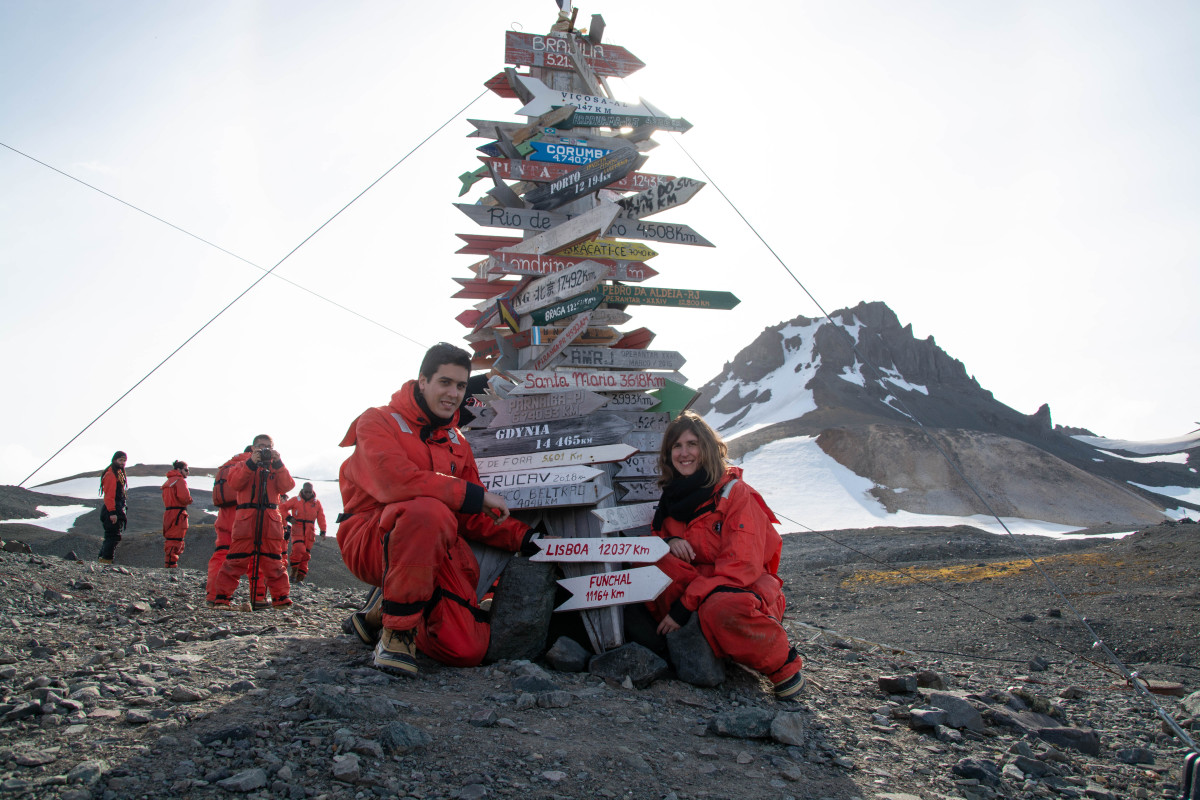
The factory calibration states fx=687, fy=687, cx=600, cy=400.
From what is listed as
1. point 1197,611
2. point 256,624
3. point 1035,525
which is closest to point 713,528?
point 256,624

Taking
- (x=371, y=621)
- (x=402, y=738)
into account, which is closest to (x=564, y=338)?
(x=371, y=621)

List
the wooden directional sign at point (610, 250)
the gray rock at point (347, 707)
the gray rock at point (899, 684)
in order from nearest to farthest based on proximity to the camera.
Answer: the gray rock at point (347, 707)
the gray rock at point (899, 684)
the wooden directional sign at point (610, 250)

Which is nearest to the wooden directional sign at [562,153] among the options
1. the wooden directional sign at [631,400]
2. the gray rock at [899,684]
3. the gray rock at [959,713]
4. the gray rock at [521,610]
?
the wooden directional sign at [631,400]

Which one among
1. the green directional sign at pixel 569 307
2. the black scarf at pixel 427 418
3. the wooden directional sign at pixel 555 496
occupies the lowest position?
the wooden directional sign at pixel 555 496

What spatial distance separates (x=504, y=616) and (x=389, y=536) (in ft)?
2.90

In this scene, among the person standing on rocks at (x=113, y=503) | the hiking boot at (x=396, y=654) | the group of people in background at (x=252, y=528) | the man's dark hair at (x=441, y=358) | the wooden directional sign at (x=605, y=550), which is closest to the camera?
the hiking boot at (x=396, y=654)

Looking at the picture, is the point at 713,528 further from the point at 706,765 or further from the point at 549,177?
the point at 549,177

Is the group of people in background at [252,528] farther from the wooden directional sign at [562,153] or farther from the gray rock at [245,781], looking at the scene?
the gray rock at [245,781]

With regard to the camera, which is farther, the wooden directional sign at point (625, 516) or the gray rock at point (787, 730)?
the wooden directional sign at point (625, 516)

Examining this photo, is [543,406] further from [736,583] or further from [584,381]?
[736,583]

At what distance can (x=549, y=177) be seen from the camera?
554cm

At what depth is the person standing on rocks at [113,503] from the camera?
12805mm

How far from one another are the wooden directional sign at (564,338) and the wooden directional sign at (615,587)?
1745mm

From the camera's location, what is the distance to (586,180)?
527cm
